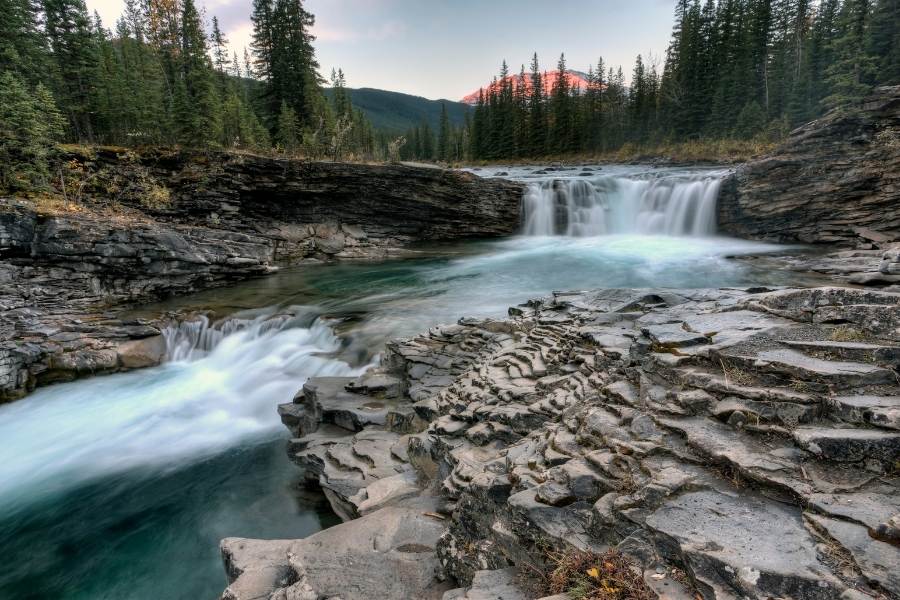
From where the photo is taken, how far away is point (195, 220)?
22234 mm

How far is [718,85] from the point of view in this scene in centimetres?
5091

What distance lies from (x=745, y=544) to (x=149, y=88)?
3964cm

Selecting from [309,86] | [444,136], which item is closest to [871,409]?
[309,86]

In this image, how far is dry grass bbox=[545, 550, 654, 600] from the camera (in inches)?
119

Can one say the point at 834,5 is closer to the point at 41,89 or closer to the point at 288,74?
the point at 288,74

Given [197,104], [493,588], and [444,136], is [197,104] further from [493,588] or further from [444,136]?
[444,136]

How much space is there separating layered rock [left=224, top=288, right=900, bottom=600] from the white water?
4.17 meters

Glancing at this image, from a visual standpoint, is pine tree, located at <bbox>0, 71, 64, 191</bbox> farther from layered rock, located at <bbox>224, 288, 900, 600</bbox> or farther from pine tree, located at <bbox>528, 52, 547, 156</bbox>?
pine tree, located at <bbox>528, 52, 547, 156</bbox>

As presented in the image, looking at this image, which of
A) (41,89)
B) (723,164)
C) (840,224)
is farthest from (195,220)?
(723,164)

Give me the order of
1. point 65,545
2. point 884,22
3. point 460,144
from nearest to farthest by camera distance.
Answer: point 65,545 → point 884,22 → point 460,144

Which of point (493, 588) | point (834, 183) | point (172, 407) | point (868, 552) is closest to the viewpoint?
point (868, 552)

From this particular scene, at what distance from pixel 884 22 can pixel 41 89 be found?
5418cm

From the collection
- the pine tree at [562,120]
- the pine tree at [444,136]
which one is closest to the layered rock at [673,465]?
the pine tree at [562,120]

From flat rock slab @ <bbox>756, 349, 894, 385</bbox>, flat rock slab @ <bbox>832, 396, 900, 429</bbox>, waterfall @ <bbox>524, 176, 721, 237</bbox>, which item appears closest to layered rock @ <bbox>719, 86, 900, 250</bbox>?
waterfall @ <bbox>524, 176, 721, 237</bbox>
